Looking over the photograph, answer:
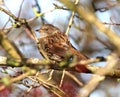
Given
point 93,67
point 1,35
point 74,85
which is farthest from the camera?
point 74,85

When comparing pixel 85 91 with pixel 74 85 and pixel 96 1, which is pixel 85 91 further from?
pixel 96 1

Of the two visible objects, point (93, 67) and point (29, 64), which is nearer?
point (29, 64)

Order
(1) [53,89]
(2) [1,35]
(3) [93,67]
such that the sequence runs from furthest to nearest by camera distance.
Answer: (1) [53,89] < (2) [1,35] < (3) [93,67]

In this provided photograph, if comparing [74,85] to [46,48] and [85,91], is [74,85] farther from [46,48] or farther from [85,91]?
[85,91]

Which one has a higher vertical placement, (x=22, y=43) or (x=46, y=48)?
(x=46, y=48)

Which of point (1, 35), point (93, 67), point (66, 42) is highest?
point (1, 35)

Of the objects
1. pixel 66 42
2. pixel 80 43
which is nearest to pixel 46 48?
pixel 66 42
